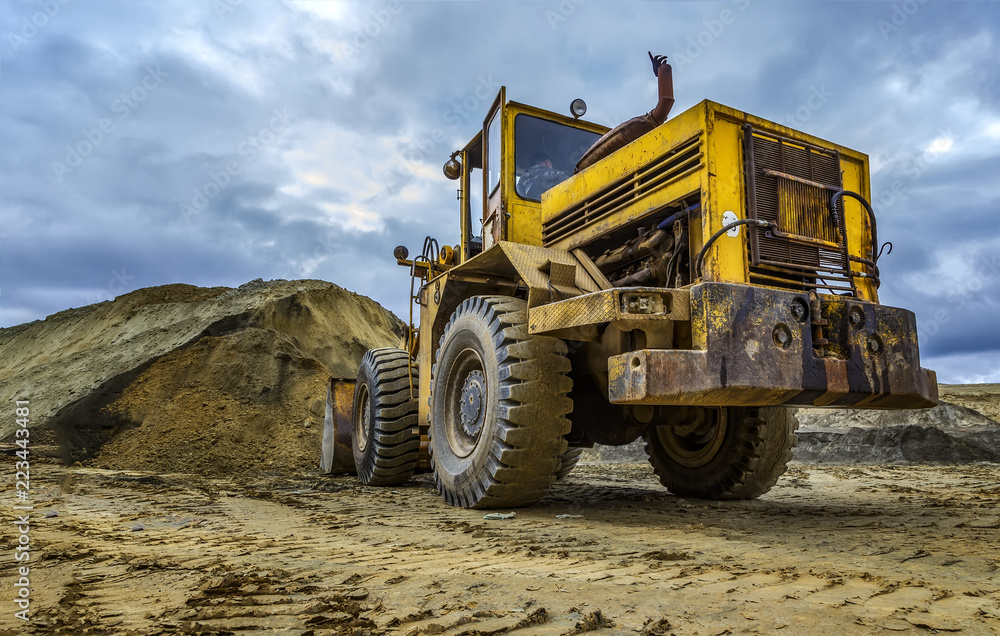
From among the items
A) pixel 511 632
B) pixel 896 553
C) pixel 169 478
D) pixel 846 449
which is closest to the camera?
pixel 511 632

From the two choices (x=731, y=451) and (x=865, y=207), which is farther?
(x=731, y=451)

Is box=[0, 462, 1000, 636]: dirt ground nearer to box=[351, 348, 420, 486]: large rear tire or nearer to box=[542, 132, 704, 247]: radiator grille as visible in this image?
box=[351, 348, 420, 486]: large rear tire

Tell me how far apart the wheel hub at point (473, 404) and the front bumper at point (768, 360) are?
1.27 m

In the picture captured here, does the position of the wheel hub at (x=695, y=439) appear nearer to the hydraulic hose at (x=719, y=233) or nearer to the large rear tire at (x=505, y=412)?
the large rear tire at (x=505, y=412)

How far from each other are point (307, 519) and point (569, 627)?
299 cm

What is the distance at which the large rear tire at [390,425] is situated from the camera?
22.6 ft

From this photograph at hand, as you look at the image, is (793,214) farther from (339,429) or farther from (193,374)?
(193,374)

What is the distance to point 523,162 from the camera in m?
6.06

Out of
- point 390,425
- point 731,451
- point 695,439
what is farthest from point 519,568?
point 390,425

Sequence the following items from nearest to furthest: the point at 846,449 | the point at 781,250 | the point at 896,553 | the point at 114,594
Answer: the point at 114,594 < the point at 896,553 < the point at 781,250 < the point at 846,449

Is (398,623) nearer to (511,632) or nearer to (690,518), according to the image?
(511,632)

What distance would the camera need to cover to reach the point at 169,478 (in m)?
7.86

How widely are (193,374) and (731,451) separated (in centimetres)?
971

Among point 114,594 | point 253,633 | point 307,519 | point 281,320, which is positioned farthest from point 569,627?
point 281,320
